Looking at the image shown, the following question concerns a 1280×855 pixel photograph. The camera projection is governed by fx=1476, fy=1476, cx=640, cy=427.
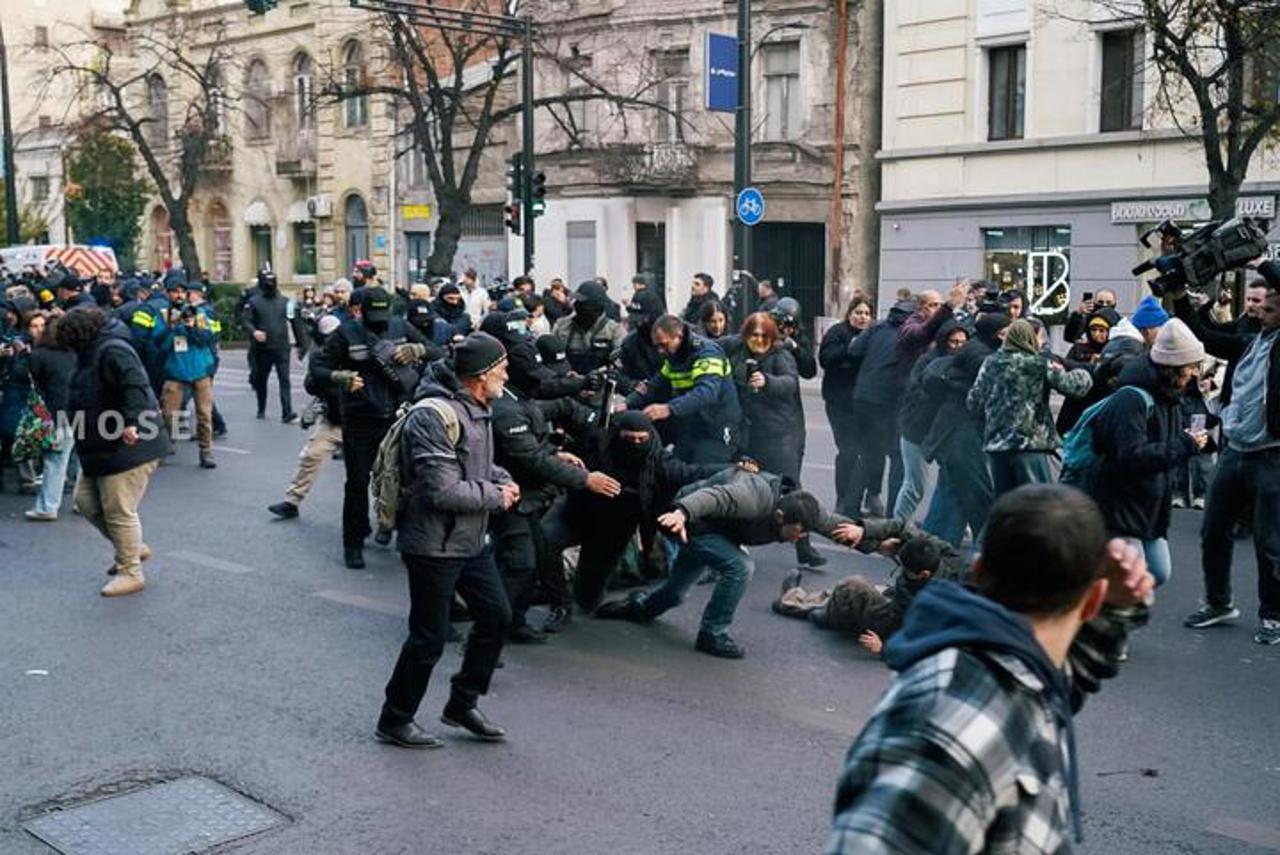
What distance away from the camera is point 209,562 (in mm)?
9867

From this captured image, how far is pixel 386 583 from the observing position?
9.22 metres

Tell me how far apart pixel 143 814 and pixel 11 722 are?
55.9 inches

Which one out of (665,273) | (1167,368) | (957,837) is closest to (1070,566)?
(957,837)

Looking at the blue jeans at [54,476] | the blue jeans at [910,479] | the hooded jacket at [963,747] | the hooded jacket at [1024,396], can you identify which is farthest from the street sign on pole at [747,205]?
the hooded jacket at [963,747]

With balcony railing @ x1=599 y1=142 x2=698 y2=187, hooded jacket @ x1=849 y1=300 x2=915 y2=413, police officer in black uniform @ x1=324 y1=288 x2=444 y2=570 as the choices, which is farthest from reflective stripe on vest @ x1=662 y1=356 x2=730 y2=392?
balcony railing @ x1=599 y1=142 x2=698 y2=187

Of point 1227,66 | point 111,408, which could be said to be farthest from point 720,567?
point 1227,66

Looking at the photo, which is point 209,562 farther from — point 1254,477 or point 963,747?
point 963,747

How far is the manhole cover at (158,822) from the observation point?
16.8 feet

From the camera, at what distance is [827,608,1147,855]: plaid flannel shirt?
2309 millimetres

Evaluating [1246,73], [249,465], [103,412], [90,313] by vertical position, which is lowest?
[249,465]

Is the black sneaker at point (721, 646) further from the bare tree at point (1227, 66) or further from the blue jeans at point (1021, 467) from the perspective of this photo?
the bare tree at point (1227, 66)

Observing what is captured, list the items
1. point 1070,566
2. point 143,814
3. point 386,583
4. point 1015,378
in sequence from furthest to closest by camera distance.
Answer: point 386,583 < point 1015,378 < point 143,814 < point 1070,566

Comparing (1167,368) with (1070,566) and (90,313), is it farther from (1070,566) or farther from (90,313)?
(90,313)

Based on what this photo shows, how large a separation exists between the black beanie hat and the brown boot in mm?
3856
